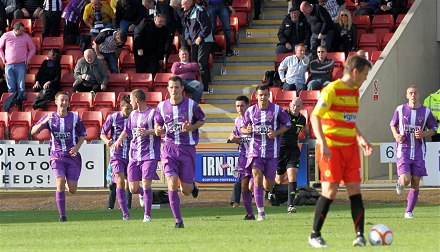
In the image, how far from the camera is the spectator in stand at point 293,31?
28.2 meters

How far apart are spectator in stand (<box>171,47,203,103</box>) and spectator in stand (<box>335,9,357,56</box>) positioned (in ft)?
11.1

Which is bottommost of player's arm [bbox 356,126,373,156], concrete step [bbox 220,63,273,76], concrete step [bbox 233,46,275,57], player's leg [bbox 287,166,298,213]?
player's leg [bbox 287,166,298,213]

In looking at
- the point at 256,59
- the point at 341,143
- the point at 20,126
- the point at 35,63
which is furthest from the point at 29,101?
the point at 341,143

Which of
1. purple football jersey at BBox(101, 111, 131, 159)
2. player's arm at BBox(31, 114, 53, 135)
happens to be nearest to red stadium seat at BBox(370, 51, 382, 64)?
purple football jersey at BBox(101, 111, 131, 159)

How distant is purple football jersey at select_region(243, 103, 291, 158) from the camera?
19.2m

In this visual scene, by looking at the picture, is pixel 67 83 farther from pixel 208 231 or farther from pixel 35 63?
pixel 208 231

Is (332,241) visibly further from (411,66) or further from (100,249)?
(411,66)

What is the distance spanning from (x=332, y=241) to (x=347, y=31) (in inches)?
581

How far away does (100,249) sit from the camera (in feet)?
44.6

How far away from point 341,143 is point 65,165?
7.98 m

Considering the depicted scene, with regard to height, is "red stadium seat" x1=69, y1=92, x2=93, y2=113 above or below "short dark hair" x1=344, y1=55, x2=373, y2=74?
below

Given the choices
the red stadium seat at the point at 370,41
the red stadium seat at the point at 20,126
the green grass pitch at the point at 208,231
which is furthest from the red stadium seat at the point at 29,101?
the red stadium seat at the point at 370,41

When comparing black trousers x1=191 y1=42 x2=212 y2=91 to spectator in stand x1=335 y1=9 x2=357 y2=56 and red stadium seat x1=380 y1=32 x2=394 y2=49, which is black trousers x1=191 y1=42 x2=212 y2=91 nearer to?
spectator in stand x1=335 y1=9 x2=357 y2=56

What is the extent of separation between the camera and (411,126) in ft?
62.5
